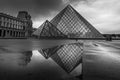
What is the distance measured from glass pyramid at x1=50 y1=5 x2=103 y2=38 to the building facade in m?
33.5

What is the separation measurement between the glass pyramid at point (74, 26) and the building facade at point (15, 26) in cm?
3352

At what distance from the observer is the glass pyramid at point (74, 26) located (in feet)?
167

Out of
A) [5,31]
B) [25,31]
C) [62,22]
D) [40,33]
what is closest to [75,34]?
[62,22]

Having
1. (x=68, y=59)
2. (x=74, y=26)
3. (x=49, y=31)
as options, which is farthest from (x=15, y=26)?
(x=68, y=59)

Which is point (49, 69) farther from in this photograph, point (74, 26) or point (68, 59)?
point (74, 26)

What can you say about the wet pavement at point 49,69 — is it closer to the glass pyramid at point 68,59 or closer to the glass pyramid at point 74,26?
the glass pyramid at point 68,59

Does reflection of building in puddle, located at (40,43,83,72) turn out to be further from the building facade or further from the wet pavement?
the building facade

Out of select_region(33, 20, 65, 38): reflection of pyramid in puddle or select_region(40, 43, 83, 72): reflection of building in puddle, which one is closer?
select_region(40, 43, 83, 72): reflection of building in puddle

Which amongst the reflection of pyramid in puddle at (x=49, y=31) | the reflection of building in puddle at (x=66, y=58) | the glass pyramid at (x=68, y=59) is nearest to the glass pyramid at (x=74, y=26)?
the reflection of pyramid in puddle at (x=49, y=31)

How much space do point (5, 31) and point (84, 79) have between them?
77258mm

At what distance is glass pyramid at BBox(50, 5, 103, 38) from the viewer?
5081 centimetres

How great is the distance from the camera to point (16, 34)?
8325 centimetres

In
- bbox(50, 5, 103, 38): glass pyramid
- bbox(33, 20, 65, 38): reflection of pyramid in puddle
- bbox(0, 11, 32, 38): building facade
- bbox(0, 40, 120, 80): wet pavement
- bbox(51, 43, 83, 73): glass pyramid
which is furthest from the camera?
bbox(0, 11, 32, 38): building facade

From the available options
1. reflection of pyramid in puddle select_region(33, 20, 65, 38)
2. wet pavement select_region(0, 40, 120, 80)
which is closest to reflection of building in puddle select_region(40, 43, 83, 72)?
wet pavement select_region(0, 40, 120, 80)
